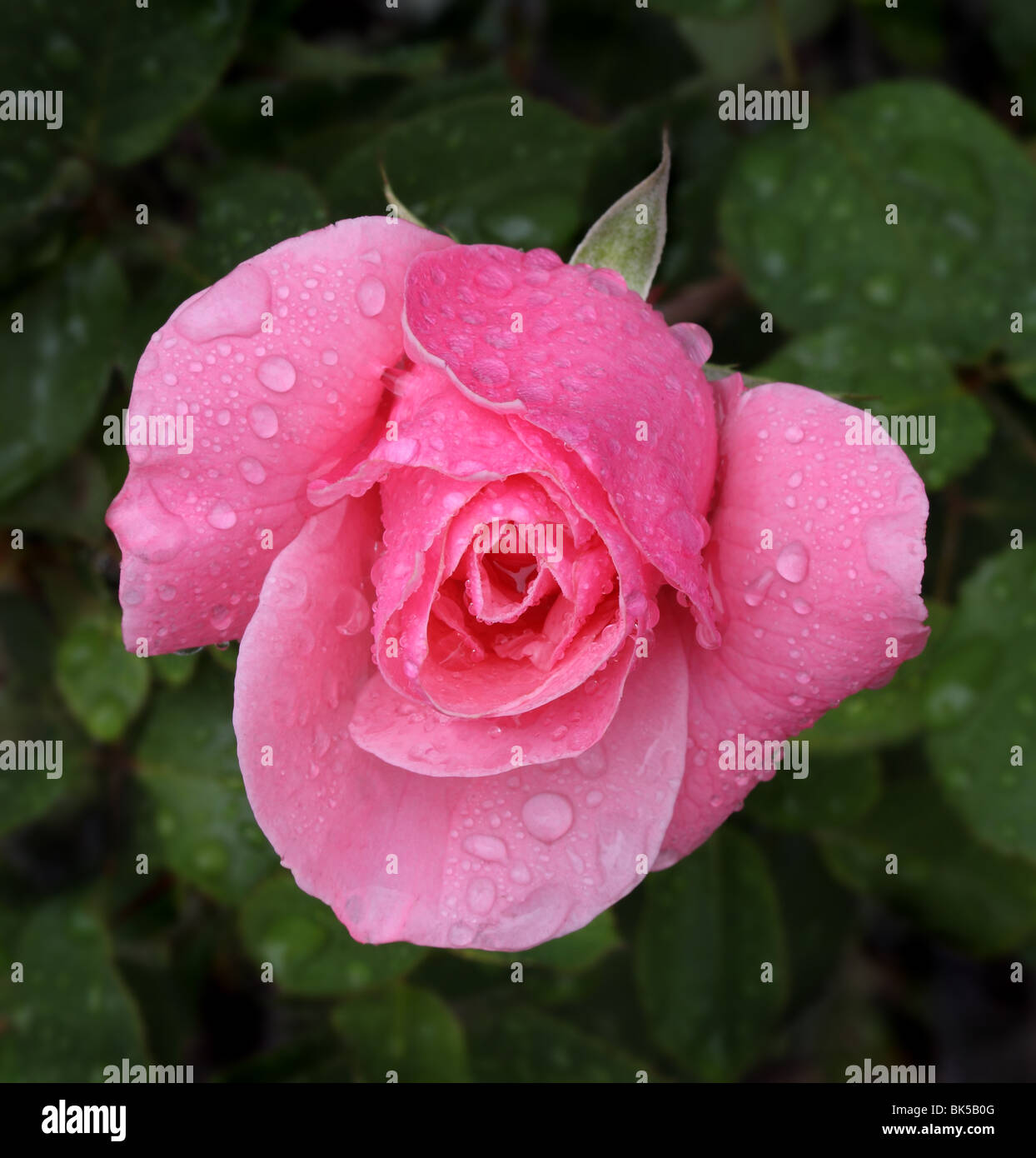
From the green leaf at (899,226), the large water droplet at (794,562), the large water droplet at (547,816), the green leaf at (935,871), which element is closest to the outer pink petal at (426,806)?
the large water droplet at (547,816)

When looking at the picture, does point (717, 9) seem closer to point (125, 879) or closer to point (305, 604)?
point (305, 604)

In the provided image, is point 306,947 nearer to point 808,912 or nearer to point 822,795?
point 822,795

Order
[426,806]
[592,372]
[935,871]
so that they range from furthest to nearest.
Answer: [935,871]
[426,806]
[592,372]

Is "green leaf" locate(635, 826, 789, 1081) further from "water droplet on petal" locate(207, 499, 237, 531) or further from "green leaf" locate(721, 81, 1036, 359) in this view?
"water droplet on petal" locate(207, 499, 237, 531)

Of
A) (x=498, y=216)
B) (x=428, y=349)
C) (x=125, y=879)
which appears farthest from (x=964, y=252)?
(x=125, y=879)

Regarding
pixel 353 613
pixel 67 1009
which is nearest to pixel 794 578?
pixel 353 613

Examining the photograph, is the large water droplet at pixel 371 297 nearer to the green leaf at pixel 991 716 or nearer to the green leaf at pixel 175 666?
the green leaf at pixel 175 666

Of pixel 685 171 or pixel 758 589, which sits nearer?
pixel 758 589
